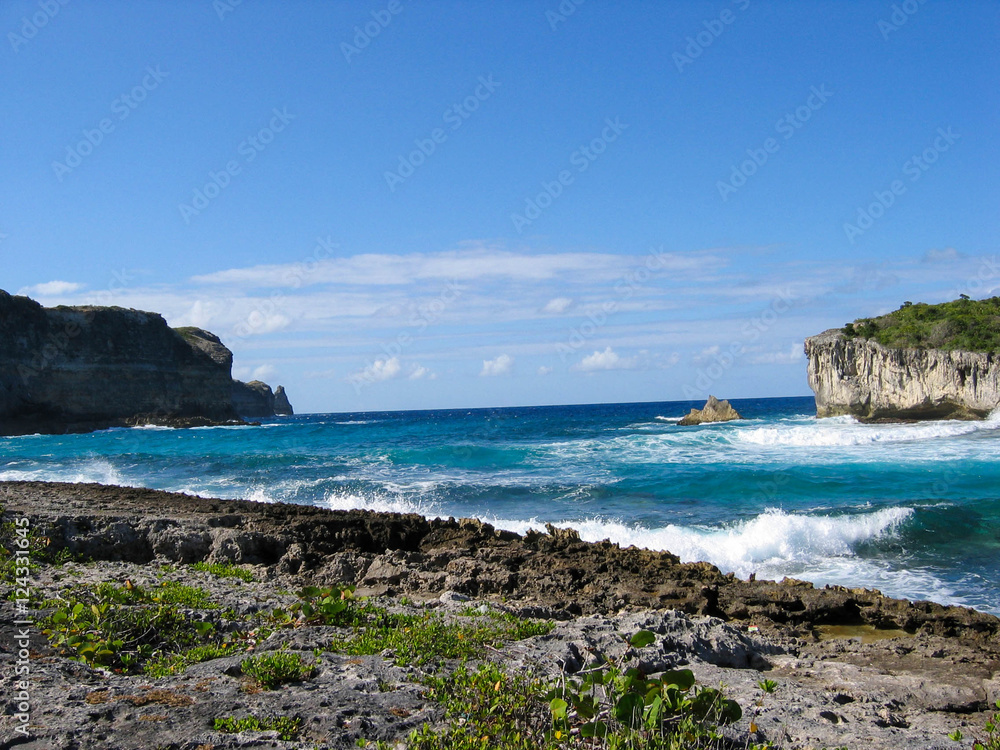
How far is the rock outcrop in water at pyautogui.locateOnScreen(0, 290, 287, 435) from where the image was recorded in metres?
62.1

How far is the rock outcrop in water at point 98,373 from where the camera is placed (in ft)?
204

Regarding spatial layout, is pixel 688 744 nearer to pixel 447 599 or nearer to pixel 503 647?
pixel 503 647

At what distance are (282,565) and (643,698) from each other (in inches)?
285

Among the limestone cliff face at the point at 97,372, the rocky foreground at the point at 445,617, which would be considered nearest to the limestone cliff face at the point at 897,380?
the rocky foreground at the point at 445,617

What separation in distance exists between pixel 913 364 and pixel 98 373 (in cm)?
7335

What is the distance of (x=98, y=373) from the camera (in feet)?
226

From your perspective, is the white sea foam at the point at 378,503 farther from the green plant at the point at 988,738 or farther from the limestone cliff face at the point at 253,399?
the limestone cliff face at the point at 253,399

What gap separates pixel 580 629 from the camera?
651 centimetres

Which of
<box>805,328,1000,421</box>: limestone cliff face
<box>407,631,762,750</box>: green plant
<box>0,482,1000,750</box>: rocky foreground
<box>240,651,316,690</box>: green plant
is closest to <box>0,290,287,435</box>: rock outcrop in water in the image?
<box>0,482,1000,750</box>: rocky foreground

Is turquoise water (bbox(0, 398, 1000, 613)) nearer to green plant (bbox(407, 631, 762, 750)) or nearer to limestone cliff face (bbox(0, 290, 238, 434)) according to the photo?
green plant (bbox(407, 631, 762, 750))

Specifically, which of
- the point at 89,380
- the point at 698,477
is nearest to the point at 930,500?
the point at 698,477

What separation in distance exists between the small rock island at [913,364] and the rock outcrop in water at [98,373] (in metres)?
64.7
